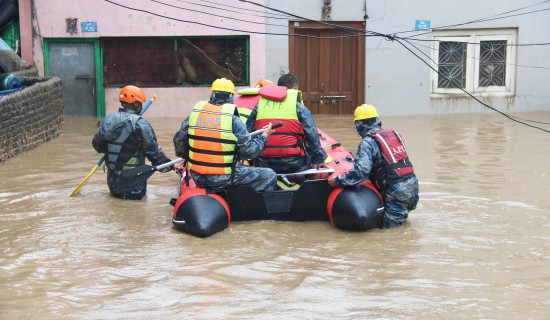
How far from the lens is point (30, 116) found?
11.5 metres

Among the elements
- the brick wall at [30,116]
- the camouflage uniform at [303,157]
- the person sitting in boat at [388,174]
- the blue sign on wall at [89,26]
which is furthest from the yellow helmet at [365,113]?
the blue sign on wall at [89,26]

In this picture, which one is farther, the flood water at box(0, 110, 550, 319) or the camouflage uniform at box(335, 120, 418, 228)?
the camouflage uniform at box(335, 120, 418, 228)

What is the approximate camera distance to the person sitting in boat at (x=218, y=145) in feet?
22.7

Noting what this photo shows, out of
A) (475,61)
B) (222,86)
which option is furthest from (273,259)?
(475,61)

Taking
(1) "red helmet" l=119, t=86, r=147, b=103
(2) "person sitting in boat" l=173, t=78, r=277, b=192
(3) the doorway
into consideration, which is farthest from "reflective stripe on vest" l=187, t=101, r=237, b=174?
(3) the doorway

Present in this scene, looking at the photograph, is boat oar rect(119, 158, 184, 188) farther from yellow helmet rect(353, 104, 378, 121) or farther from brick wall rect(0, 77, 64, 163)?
brick wall rect(0, 77, 64, 163)

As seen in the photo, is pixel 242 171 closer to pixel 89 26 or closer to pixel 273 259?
pixel 273 259

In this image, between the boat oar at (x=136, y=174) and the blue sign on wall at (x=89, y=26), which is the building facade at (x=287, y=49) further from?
the boat oar at (x=136, y=174)

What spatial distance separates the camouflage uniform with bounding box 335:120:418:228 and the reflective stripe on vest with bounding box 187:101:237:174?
1.14m

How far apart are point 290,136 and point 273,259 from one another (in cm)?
193

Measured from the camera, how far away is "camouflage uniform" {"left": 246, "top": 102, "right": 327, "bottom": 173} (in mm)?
7492

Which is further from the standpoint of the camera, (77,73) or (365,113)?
(77,73)

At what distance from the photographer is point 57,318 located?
471 centimetres

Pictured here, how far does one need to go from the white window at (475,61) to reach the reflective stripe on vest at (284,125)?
970 cm
